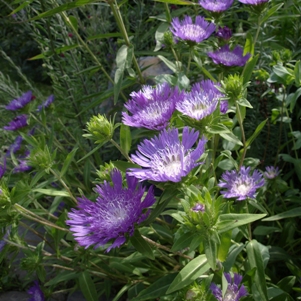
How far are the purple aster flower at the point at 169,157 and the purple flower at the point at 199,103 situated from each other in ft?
0.19

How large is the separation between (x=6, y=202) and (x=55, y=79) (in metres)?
1.49

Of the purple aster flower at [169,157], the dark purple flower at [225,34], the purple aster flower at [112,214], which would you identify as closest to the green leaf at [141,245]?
the purple aster flower at [112,214]

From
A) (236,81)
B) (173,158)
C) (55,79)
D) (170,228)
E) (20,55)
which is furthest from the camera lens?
(20,55)

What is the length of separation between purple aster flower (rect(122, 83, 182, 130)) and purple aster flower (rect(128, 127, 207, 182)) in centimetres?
8

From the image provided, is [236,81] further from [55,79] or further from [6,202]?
[55,79]

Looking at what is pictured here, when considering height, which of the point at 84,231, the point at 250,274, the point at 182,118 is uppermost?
the point at 182,118

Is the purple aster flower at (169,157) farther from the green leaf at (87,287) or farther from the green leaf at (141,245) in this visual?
the green leaf at (87,287)

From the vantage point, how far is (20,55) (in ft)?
16.9

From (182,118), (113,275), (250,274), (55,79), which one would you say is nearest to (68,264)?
(113,275)

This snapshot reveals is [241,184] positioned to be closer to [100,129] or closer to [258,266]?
[258,266]

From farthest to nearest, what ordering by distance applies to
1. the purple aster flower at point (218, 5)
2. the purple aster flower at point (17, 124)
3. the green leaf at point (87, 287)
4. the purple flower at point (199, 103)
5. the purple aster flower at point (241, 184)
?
the purple aster flower at point (17, 124)
the purple aster flower at point (218, 5)
the green leaf at point (87, 287)
the purple aster flower at point (241, 184)
the purple flower at point (199, 103)

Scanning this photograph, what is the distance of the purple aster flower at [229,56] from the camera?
163 cm

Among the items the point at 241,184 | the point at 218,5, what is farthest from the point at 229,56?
the point at 241,184

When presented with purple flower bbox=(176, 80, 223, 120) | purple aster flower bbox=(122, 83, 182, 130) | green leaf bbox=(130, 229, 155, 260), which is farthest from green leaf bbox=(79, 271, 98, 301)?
purple flower bbox=(176, 80, 223, 120)
